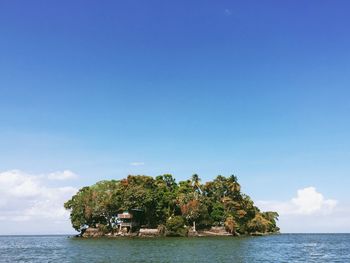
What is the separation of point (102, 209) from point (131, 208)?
7095mm

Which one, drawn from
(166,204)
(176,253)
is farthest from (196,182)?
(176,253)

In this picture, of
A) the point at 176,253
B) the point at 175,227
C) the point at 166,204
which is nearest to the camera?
the point at 176,253

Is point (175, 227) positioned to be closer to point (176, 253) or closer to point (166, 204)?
point (166, 204)

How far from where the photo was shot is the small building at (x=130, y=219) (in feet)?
302

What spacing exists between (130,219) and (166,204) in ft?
31.9

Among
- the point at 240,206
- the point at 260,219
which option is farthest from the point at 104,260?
the point at 260,219

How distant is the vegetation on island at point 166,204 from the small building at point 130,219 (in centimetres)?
134

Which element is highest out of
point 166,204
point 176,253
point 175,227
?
point 166,204

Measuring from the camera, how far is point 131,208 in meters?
89.4

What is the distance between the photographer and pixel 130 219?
306ft

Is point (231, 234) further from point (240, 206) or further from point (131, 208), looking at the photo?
point (131, 208)

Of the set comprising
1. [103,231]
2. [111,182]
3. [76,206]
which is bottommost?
[103,231]

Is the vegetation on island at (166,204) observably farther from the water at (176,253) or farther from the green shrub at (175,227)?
the water at (176,253)

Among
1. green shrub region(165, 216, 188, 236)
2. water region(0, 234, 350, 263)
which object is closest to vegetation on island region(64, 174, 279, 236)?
green shrub region(165, 216, 188, 236)
